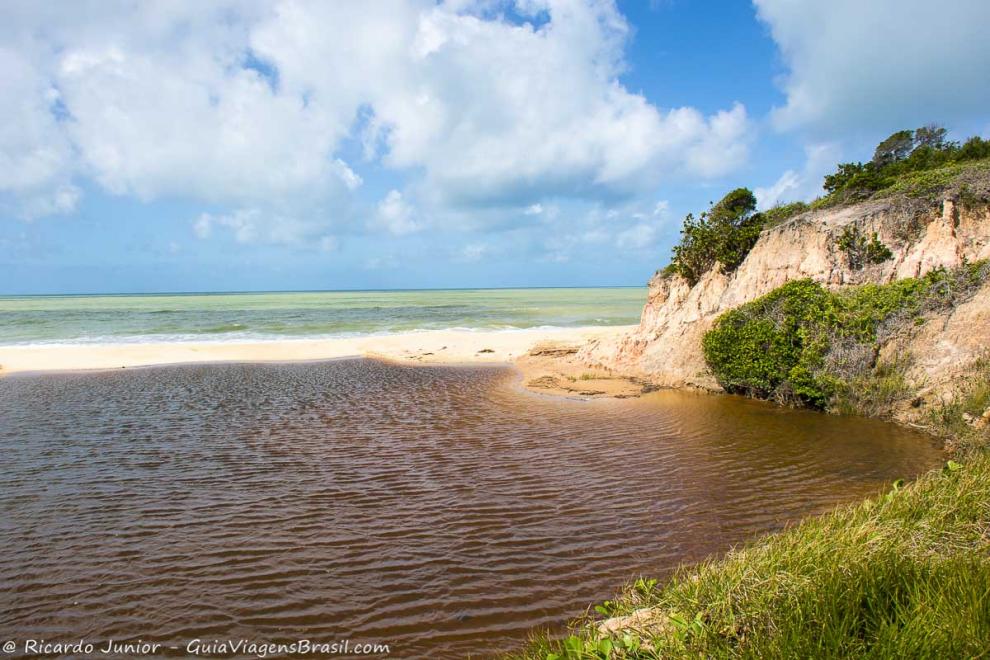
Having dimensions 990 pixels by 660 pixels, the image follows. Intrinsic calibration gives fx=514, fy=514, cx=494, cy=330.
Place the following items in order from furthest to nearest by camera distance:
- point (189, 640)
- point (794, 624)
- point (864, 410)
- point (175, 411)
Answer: point (175, 411) → point (864, 410) → point (189, 640) → point (794, 624)

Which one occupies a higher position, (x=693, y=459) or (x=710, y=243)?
(x=710, y=243)

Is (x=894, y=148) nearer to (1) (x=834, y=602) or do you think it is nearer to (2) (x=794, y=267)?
(2) (x=794, y=267)

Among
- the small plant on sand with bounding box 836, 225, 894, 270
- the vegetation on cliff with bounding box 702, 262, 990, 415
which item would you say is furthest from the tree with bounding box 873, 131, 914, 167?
the vegetation on cliff with bounding box 702, 262, 990, 415

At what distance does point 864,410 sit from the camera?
11945 millimetres

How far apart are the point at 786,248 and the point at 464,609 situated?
1736 centimetres

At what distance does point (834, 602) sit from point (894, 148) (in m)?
37.2

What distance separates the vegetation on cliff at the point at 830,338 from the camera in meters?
12.0

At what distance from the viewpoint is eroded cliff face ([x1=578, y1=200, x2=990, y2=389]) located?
1566 cm

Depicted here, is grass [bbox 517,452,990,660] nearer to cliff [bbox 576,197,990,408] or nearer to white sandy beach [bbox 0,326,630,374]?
cliff [bbox 576,197,990,408]

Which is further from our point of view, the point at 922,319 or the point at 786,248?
the point at 786,248

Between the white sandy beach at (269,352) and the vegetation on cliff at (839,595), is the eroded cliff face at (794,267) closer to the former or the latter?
the white sandy beach at (269,352)

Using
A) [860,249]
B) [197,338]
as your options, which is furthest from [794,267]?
[197,338]

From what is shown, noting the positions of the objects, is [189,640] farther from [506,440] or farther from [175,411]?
[175,411]

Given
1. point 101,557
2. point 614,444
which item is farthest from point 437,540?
point 614,444
